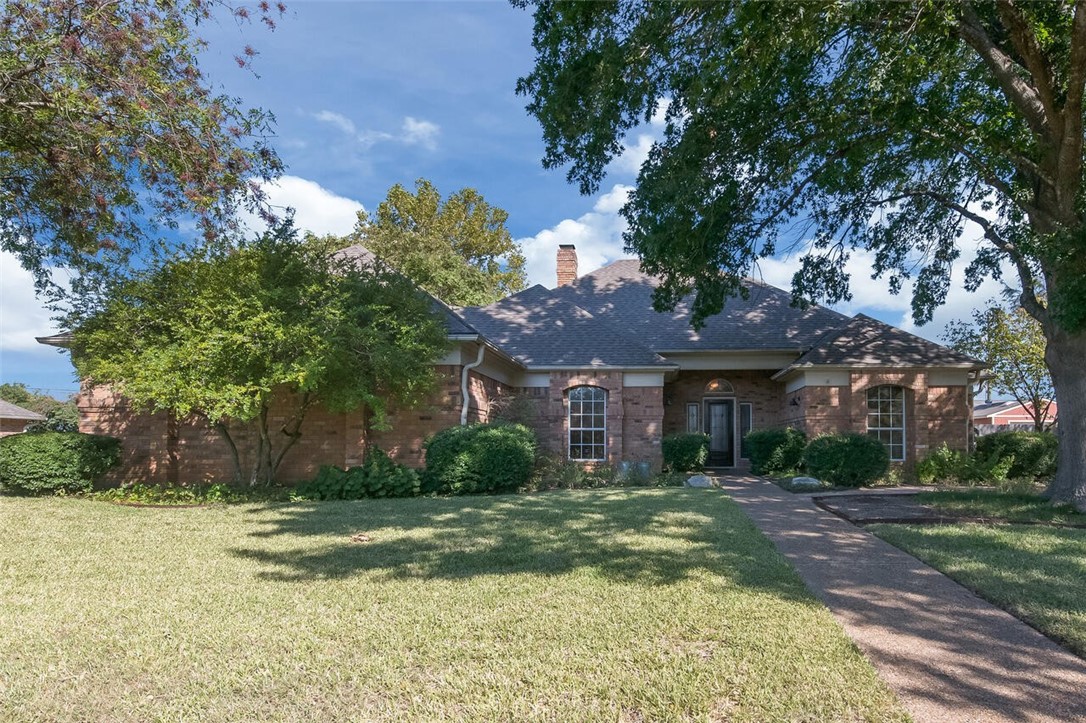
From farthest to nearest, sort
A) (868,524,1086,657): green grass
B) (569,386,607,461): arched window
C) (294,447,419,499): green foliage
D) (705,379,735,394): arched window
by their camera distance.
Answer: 1. (705,379,735,394): arched window
2. (569,386,607,461): arched window
3. (294,447,419,499): green foliage
4. (868,524,1086,657): green grass

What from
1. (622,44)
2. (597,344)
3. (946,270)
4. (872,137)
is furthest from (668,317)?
(622,44)

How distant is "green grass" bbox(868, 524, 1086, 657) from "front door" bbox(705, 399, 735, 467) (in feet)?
36.9

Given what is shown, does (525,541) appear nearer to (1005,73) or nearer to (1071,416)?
(1005,73)

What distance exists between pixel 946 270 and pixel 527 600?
1378 cm

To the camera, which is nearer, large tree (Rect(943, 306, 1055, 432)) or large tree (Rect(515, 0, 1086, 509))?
large tree (Rect(515, 0, 1086, 509))

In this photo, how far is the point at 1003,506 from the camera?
10.3 metres

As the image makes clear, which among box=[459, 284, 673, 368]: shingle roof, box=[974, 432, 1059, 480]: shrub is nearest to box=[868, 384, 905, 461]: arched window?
box=[974, 432, 1059, 480]: shrub

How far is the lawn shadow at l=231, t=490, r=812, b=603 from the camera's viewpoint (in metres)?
5.84

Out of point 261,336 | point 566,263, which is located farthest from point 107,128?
point 566,263

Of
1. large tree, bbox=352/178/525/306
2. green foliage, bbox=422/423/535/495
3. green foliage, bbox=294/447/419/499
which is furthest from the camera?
large tree, bbox=352/178/525/306

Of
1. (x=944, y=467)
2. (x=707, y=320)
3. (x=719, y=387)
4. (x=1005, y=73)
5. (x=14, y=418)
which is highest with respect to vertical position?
(x=1005, y=73)

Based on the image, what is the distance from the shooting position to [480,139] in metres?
14.0

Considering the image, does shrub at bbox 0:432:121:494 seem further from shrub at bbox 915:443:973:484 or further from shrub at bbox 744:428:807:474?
shrub at bbox 915:443:973:484

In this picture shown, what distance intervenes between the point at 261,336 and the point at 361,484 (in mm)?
3216
